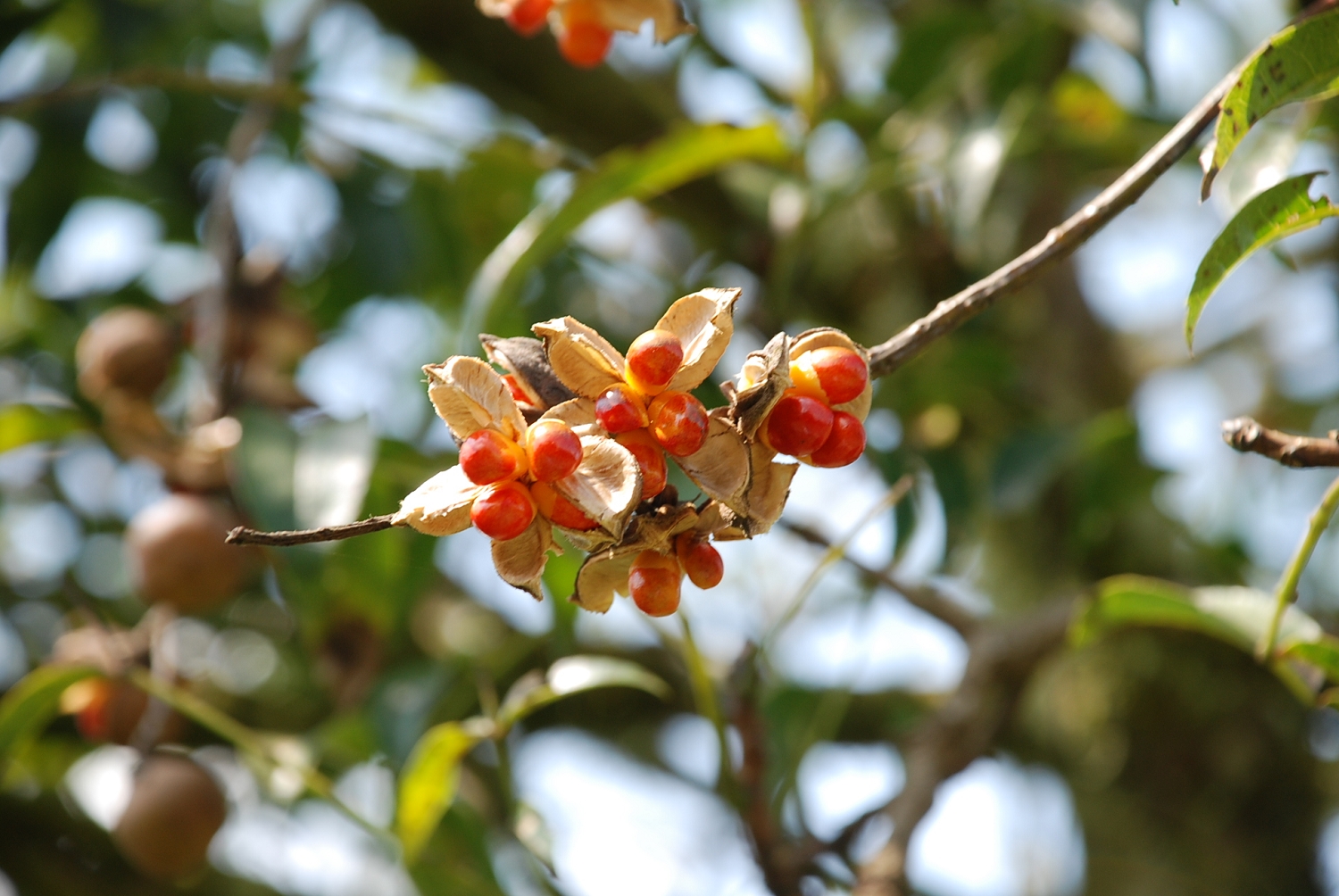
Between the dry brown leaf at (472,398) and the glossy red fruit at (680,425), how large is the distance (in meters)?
0.06

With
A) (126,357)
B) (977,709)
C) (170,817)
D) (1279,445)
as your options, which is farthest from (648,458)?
(126,357)

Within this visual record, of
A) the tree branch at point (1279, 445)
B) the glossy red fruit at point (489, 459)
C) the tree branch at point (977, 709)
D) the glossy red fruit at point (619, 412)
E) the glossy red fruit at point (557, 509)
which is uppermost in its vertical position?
the tree branch at point (1279, 445)

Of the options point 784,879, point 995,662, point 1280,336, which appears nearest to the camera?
point 784,879

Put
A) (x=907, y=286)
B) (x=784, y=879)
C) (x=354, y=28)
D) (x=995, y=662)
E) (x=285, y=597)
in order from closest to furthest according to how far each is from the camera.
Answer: (x=784, y=879) < (x=995, y=662) < (x=285, y=597) < (x=907, y=286) < (x=354, y=28)

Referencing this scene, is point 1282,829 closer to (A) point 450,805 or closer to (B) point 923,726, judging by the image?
(B) point 923,726

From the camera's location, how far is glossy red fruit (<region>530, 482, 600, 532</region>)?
471 mm

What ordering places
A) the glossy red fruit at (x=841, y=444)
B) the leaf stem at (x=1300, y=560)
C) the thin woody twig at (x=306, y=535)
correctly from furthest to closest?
the leaf stem at (x=1300, y=560)
the glossy red fruit at (x=841, y=444)
the thin woody twig at (x=306, y=535)

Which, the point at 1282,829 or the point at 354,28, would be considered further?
the point at 354,28

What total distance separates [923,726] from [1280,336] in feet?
5.58

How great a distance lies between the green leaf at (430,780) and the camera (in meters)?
0.90

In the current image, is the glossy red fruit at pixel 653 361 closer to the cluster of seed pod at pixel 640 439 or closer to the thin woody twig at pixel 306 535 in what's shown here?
the cluster of seed pod at pixel 640 439

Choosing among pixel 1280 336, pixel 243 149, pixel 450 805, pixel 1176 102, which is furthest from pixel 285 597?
pixel 1280 336

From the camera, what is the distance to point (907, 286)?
1590 millimetres

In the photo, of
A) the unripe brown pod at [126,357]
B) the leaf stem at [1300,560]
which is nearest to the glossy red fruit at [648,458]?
the leaf stem at [1300,560]
